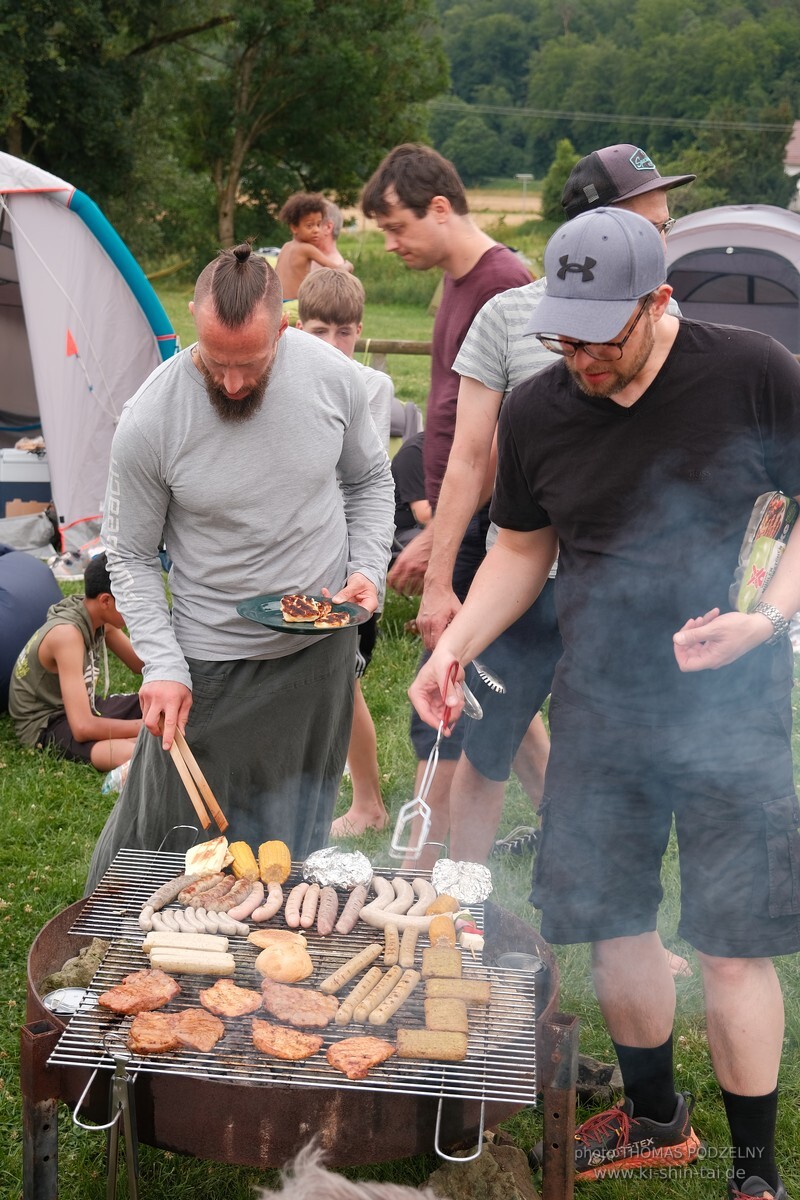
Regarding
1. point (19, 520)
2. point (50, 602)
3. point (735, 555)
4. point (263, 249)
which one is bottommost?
point (263, 249)

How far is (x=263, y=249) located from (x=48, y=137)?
1203 cm

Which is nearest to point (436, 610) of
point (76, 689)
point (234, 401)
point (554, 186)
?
point (234, 401)

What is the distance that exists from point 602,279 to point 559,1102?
1.71 metres

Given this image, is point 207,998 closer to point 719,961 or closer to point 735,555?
point 719,961

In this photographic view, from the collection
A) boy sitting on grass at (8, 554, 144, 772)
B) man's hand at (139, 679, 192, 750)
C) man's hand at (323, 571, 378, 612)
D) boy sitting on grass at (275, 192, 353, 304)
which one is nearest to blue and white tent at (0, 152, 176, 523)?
boy sitting on grass at (275, 192, 353, 304)

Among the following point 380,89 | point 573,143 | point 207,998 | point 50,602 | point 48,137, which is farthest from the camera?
point 573,143

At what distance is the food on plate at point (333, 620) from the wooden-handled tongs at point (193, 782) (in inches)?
19.3

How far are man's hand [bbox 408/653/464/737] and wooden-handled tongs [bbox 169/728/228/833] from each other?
611 mm

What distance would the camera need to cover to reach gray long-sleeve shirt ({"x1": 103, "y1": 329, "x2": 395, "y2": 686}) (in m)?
3.12

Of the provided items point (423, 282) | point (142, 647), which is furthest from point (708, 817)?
point (423, 282)

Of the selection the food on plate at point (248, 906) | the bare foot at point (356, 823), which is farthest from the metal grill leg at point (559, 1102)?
the bare foot at point (356, 823)

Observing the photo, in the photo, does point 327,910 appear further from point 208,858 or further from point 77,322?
point 77,322

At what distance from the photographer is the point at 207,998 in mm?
2393

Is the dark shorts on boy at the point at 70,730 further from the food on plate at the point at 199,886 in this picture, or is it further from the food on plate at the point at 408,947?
the food on plate at the point at 408,947
